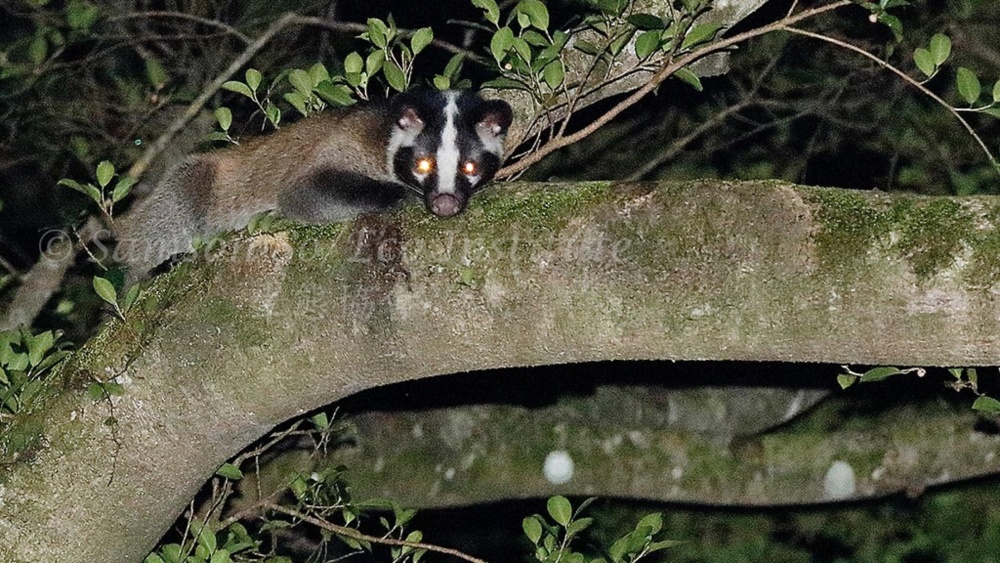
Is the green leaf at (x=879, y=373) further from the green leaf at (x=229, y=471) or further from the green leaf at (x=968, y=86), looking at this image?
the green leaf at (x=229, y=471)

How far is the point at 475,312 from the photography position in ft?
9.23

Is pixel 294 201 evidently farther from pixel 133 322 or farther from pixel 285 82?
pixel 285 82

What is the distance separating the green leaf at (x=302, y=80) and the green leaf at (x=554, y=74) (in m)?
0.89

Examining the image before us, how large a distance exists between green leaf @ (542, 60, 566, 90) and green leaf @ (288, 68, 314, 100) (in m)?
0.89

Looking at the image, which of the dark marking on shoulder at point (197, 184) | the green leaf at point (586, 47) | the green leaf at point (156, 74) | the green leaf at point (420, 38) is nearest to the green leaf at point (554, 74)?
the green leaf at point (586, 47)

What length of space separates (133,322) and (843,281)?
1.85 m

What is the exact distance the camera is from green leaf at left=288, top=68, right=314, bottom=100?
155 inches

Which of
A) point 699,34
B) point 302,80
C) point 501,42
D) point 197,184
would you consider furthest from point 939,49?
point 197,184

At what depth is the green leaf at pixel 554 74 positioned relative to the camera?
11.2 ft

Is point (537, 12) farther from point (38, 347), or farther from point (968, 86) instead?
point (38, 347)

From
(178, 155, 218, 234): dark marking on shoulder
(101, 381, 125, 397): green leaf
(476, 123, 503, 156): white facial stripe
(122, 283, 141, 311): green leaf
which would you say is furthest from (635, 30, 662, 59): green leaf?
(178, 155, 218, 234): dark marking on shoulder

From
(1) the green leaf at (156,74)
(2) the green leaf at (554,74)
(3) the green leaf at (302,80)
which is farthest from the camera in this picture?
(1) the green leaf at (156,74)

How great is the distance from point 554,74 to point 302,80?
0.94m

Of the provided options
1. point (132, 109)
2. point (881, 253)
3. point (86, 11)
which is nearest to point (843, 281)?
point (881, 253)
